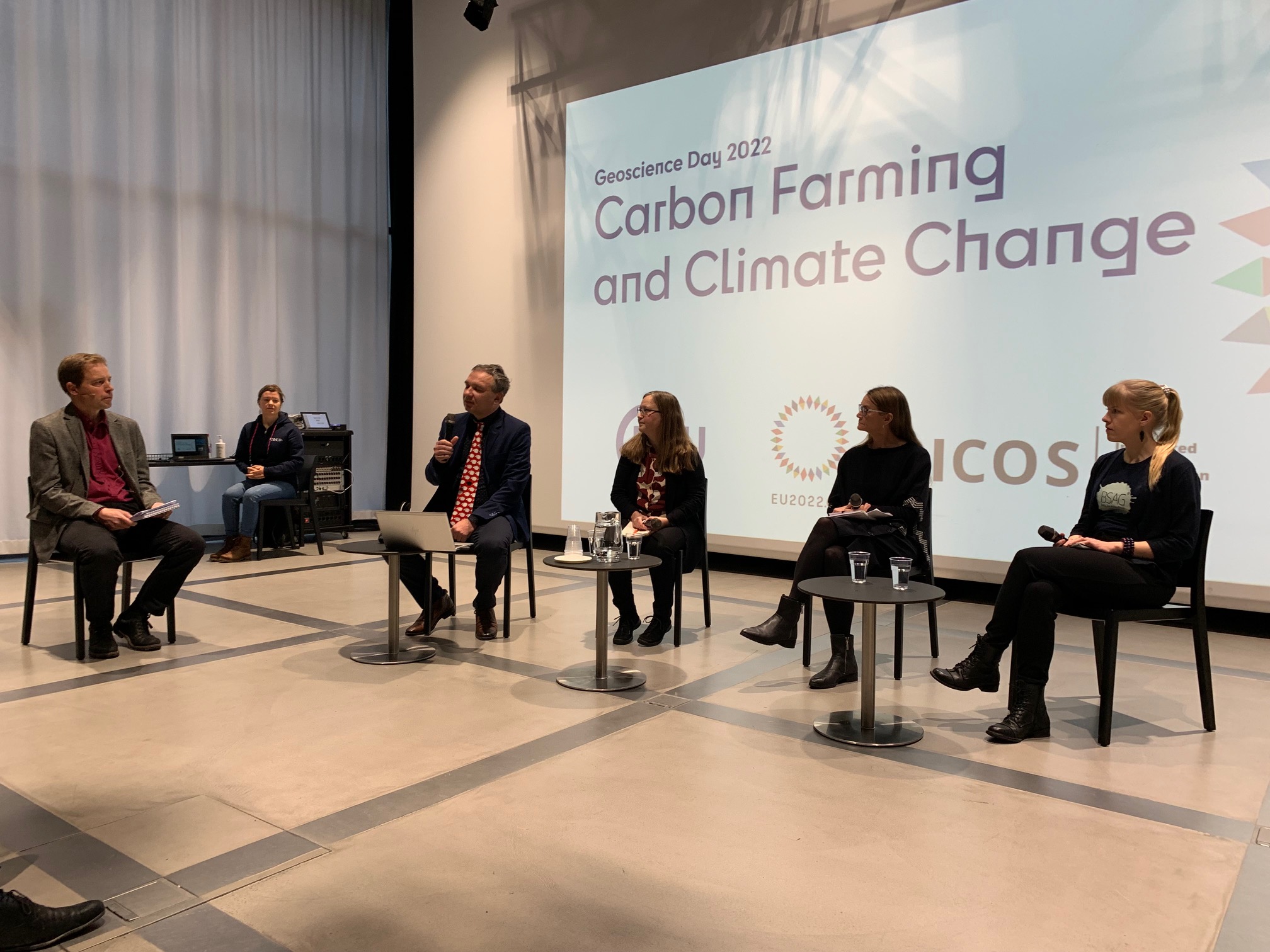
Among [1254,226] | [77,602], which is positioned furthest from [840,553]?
[77,602]

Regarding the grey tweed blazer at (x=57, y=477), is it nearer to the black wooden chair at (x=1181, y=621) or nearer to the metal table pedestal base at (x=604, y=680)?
the metal table pedestal base at (x=604, y=680)

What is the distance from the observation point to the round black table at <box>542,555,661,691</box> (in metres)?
3.25

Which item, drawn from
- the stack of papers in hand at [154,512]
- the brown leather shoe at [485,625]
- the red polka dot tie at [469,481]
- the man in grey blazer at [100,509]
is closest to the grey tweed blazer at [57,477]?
the man in grey blazer at [100,509]

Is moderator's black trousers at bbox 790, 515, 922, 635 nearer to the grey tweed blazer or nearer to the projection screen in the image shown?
the projection screen

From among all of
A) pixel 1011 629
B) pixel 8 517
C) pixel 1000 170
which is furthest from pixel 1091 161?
pixel 8 517

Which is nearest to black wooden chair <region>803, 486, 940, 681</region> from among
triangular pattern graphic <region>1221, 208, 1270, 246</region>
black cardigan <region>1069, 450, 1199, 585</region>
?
black cardigan <region>1069, 450, 1199, 585</region>

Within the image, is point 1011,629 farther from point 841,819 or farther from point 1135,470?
point 841,819

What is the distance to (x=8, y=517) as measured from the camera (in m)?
6.17

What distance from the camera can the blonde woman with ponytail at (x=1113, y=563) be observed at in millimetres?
2830

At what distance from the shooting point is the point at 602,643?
133 inches

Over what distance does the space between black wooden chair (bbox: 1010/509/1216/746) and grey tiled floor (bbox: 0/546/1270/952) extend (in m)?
0.11

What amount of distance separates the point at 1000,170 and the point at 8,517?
256 inches

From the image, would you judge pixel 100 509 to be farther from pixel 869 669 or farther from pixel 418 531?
pixel 869 669

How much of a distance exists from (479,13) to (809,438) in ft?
12.8
